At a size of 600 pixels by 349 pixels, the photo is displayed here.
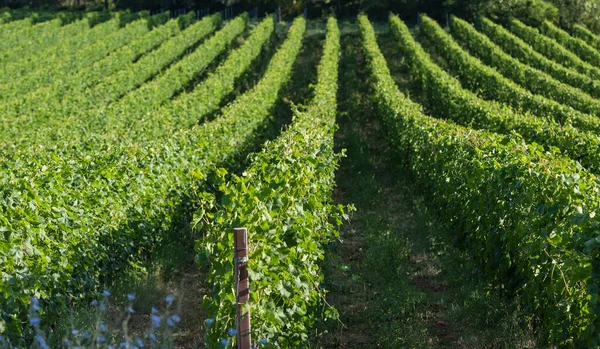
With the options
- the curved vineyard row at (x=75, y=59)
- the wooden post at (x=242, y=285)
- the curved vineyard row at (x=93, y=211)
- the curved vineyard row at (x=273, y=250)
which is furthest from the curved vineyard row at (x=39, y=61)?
the wooden post at (x=242, y=285)

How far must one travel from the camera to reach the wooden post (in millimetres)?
6211

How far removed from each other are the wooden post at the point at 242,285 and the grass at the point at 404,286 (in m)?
2.33

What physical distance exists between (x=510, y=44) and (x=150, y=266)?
30775mm

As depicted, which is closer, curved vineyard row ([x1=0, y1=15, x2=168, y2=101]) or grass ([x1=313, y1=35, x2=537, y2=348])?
grass ([x1=313, y1=35, x2=537, y2=348])

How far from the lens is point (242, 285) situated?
21.6 ft

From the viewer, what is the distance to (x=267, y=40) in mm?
44656

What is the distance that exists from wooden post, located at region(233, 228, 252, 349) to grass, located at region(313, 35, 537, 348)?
2330 millimetres

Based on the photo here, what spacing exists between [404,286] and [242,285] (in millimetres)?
4411

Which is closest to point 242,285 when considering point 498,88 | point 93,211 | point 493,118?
point 93,211

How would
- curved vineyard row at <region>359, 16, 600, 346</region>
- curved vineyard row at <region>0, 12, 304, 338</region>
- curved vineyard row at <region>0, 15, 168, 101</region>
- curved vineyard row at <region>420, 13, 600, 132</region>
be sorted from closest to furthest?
1. curved vineyard row at <region>359, 16, 600, 346</region>
2. curved vineyard row at <region>0, 12, 304, 338</region>
3. curved vineyard row at <region>420, 13, 600, 132</region>
4. curved vineyard row at <region>0, 15, 168, 101</region>

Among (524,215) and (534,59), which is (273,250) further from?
(534,59)

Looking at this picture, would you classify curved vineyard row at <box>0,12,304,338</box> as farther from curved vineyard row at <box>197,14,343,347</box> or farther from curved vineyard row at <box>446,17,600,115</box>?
curved vineyard row at <box>446,17,600,115</box>

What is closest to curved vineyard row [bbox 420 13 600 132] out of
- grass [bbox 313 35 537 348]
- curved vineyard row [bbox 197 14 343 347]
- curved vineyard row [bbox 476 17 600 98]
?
curved vineyard row [bbox 476 17 600 98]

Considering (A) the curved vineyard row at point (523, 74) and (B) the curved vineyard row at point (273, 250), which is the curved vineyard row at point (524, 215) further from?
(A) the curved vineyard row at point (523, 74)
